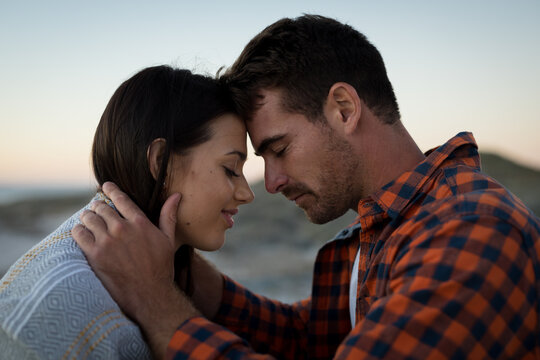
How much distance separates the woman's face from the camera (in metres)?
2.17

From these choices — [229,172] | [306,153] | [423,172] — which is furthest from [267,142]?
[423,172]

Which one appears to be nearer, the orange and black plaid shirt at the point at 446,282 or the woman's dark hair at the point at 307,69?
the orange and black plaid shirt at the point at 446,282

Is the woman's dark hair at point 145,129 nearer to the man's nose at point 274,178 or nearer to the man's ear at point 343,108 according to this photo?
the man's nose at point 274,178

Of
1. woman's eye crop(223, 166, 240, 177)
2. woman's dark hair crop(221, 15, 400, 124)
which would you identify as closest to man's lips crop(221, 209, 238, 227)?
woman's eye crop(223, 166, 240, 177)

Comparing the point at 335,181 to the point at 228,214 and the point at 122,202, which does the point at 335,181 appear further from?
the point at 122,202

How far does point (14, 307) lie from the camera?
1.60m

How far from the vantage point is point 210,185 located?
2193 mm

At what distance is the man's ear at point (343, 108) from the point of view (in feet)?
8.29

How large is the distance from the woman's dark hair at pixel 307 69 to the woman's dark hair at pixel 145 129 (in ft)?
1.15

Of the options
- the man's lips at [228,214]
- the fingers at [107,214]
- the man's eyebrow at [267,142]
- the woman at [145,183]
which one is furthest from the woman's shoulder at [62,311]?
the man's eyebrow at [267,142]

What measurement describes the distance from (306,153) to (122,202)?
1.03m

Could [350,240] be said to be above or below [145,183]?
below

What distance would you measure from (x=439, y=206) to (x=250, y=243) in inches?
371

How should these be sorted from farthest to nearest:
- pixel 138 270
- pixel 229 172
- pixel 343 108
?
1. pixel 343 108
2. pixel 229 172
3. pixel 138 270
